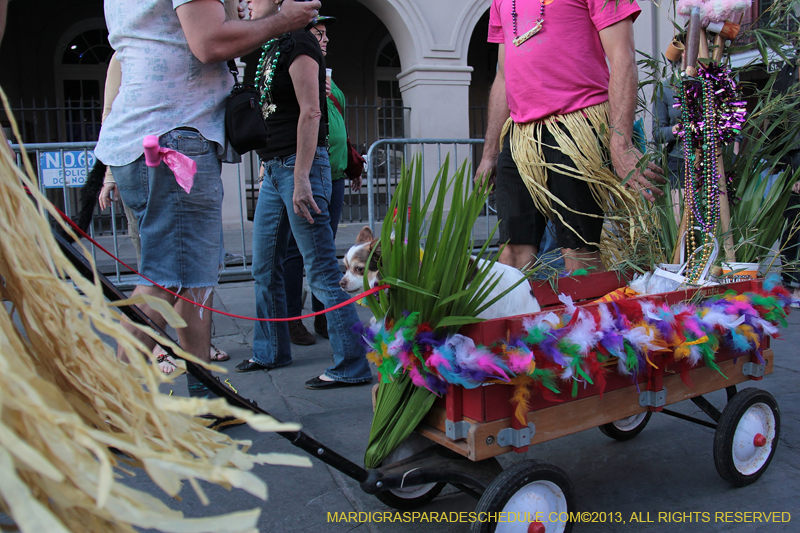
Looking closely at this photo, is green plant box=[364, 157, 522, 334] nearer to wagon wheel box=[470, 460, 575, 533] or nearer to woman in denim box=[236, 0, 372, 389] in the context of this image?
wagon wheel box=[470, 460, 575, 533]

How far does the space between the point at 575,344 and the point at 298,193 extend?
1.79 meters

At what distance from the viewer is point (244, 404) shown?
1.50 m

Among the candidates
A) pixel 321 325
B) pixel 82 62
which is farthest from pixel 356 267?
pixel 82 62

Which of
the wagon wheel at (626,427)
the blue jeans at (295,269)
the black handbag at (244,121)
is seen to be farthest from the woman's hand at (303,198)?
the wagon wheel at (626,427)

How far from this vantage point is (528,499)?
1693mm

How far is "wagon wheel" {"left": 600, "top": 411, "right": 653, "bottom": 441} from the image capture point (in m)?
2.63

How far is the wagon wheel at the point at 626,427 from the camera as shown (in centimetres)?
263

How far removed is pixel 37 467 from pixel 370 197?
205 inches

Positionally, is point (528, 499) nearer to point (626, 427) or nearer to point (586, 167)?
point (626, 427)

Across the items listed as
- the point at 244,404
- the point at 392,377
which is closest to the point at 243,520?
the point at 244,404

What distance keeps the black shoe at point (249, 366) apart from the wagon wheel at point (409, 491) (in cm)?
184

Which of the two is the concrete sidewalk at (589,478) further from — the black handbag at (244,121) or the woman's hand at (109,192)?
the black handbag at (244,121)

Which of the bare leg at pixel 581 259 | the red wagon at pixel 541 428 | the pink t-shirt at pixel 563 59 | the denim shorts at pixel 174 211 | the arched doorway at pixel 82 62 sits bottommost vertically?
the red wagon at pixel 541 428

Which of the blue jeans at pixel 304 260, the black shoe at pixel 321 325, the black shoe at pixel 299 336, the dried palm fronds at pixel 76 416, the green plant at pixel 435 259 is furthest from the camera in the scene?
the black shoe at pixel 321 325
